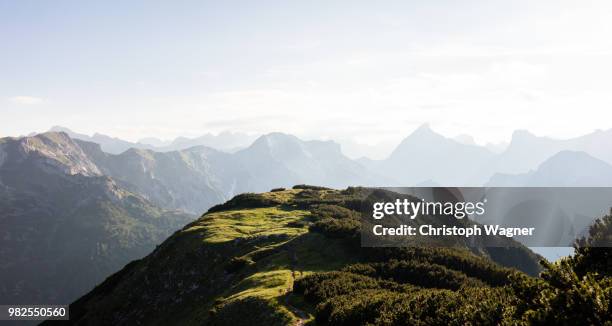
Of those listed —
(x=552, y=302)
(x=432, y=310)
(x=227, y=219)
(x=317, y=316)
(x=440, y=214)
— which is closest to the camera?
(x=552, y=302)

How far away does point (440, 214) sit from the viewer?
111250 millimetres

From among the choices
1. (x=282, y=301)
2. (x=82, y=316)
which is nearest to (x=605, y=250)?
(x=282, y=301)

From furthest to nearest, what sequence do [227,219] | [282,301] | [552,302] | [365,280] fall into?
1. [227,219]
2. [365,280]
3. [282,301]
4. [552,302]

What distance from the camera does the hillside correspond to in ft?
120

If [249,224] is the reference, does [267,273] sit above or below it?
above

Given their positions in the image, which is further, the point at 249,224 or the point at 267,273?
the point at 249,224

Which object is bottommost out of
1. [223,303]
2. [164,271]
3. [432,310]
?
[164,271]

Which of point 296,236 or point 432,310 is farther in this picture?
point 296,236

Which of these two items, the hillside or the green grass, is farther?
the green grass

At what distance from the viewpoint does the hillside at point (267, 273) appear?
3643cm

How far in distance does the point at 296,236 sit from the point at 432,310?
35.4 m

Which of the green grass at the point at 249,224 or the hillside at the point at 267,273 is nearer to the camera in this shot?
the hillside at the point at 267,273

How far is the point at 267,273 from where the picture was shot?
4547cm

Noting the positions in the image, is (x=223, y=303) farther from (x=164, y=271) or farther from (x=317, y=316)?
(x=164, y=271)
